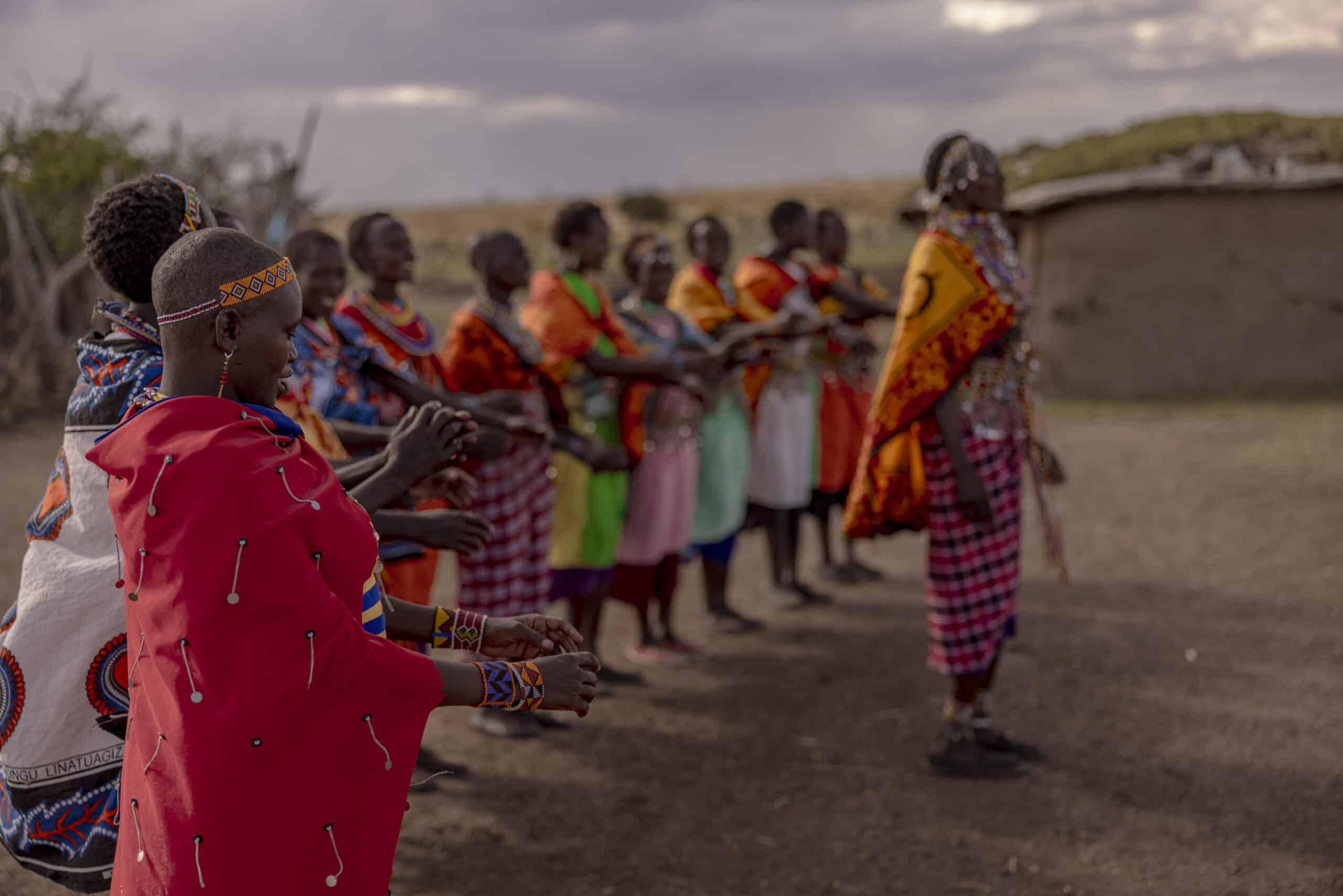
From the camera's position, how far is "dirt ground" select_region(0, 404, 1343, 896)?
355cm

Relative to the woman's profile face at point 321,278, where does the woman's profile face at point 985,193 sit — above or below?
above

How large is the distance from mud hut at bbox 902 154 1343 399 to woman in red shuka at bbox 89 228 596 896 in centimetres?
1165

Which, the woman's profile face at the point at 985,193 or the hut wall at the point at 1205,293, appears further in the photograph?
the hut wall at the point at 1205,293

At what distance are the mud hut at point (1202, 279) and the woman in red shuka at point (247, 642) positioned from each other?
1165cm

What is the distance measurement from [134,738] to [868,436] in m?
2.75

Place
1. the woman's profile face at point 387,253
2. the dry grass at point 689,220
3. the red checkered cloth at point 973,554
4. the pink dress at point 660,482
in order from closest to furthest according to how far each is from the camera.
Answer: the red checkered cloth at point 973,554 < the woman's profile face at point 387,253 < the pink dress at point 660,482 < the dry grass at point 689,220

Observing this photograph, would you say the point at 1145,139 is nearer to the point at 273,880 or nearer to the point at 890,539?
the point at 890,539

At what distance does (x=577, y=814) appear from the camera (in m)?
4.05

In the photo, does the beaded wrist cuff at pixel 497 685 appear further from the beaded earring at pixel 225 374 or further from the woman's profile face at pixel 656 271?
the woman's profile face at pixel 656 271

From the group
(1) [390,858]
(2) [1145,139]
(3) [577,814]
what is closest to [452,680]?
(1) [390,858]

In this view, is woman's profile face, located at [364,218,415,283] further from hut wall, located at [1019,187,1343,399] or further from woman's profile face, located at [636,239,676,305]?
hut wall, located at [1019,187,1343,399]

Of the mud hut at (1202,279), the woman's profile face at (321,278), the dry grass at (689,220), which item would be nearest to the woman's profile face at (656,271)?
the woman's profile face at (321,278)

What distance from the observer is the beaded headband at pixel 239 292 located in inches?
71.0

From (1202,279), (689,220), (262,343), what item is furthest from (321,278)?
(689,220)
